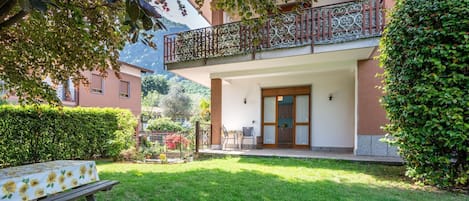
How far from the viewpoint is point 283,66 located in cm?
927

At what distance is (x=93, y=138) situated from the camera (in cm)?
888

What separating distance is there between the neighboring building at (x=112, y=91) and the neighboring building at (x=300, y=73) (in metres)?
8.75

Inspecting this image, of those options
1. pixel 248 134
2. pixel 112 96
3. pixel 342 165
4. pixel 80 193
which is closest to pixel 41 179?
pixel 80 193

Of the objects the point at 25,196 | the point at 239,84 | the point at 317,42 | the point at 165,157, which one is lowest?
the point at 165,157

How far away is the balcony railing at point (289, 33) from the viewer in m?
7.35

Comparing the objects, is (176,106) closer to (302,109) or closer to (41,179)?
(302,109)

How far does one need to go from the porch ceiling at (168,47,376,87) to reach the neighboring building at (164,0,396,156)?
0.03 m

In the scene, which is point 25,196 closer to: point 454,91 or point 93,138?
point 454,91

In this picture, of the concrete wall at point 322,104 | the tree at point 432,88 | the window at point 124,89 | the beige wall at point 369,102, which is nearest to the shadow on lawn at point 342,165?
the tree at point 432,88

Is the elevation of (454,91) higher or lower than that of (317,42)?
lower

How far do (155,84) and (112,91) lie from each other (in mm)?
33542

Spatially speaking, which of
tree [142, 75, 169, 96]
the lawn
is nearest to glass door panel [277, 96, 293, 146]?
the lawn

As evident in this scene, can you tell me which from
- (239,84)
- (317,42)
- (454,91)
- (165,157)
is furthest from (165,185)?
(239,84)

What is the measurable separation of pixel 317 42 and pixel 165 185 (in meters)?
5.54
